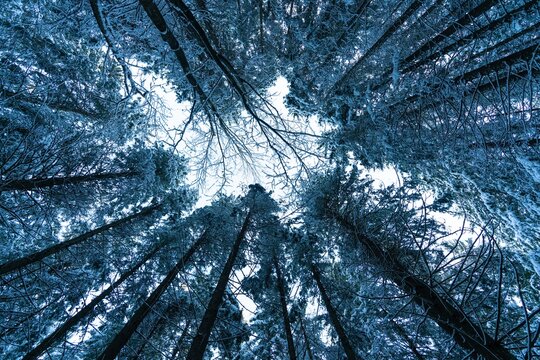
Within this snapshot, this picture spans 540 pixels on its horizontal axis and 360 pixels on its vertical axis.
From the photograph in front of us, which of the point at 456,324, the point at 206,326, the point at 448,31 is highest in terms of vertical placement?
the point at 448,31

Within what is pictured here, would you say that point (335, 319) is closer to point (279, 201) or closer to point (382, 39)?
point (279, 201)

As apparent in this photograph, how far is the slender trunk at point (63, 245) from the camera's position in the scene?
5229 mm

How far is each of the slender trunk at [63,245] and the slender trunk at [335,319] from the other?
6.57 m

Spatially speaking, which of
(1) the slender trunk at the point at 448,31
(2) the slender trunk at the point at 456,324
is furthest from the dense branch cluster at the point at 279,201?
(2) the slender trunk at the point at 456,324

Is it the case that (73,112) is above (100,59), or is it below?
below

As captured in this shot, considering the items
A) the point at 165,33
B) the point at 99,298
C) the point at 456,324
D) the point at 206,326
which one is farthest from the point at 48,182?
the point at 456,324

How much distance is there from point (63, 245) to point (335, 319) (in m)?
7.95

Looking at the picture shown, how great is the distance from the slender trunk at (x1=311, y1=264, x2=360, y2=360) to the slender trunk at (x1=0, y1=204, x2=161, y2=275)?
21.6 feet

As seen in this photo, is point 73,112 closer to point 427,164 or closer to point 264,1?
Answer: point 264,1

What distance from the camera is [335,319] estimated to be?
20.8ft

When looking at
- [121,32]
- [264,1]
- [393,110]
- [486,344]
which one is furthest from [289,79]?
[486,344]

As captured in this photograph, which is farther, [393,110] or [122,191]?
[122,191]

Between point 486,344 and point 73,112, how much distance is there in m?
14.2

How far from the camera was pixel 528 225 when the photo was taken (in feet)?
21.7
